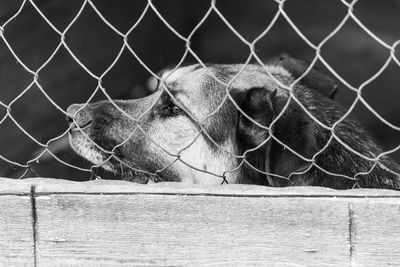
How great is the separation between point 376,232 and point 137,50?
5.75m

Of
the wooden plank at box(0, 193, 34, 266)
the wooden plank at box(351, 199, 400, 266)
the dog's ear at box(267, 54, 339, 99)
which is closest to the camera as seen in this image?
the wooden plank at box(351, 199, 400, 266)

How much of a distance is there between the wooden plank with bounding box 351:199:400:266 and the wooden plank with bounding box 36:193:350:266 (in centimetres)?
4

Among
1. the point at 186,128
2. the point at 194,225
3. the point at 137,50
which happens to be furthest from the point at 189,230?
the point at 137,50

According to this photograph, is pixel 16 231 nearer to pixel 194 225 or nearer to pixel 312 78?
pixel 194 225

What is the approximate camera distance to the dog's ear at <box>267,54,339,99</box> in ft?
15.9

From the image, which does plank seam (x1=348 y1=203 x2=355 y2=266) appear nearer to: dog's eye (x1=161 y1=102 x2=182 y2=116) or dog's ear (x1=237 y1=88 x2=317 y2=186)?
dog's ear (x1=237 y1=88 x2=317 y2=186)

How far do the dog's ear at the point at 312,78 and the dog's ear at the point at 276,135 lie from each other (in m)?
0.89

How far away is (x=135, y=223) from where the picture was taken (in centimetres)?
322

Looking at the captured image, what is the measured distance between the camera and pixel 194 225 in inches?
125

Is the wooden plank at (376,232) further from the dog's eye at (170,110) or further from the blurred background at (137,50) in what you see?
the blurred background at (137,50)

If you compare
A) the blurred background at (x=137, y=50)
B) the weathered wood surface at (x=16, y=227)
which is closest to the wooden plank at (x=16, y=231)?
the weathered wood surface at (x=16, y=227)

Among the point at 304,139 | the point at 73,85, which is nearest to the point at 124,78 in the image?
the point at 73,85

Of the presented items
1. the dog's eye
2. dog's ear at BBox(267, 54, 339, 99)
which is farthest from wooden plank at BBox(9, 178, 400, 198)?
dog's ear at BBox(267, 54, 339, 99)

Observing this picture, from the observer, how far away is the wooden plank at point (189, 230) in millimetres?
3012
